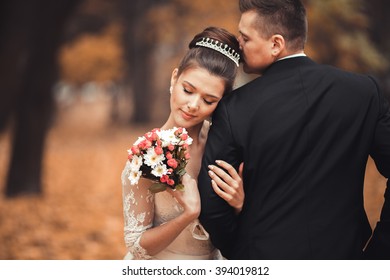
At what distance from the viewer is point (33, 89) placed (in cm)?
762

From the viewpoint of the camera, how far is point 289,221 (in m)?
2.05

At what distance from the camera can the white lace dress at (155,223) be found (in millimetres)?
2410

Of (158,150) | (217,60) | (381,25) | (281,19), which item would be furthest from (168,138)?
(381,25)

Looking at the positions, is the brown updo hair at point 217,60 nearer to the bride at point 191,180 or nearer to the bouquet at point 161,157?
the bride at point 191,180

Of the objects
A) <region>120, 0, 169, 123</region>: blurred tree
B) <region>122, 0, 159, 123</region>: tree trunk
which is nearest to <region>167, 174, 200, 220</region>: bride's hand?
<region>120, 0, 169, 123</region>: blurred tree

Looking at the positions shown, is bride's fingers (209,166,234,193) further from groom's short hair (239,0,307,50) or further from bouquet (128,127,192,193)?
groom's short hair (239,0,307,50)

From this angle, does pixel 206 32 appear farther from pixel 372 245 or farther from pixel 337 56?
pixel 337 56

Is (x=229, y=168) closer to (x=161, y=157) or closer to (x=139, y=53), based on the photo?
(x=161, y=157)

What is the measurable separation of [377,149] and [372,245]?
0.54 m

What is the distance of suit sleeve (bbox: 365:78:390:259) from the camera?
2.10m

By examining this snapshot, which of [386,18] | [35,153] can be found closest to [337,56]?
[386,18]

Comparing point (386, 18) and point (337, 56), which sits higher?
point (386, 18)

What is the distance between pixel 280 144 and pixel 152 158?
53 centimetres

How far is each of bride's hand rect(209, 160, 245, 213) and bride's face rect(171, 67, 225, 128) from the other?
11.5 inches
